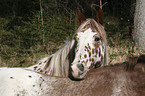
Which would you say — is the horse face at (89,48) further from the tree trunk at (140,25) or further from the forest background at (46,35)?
the tree trunk at (140,25)

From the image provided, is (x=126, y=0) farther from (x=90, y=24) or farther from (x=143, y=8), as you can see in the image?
(x=90, y=24)

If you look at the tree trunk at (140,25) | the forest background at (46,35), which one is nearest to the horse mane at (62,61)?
the forest background at (46,35)

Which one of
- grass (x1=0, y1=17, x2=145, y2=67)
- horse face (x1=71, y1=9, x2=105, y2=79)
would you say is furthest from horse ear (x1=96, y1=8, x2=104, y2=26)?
grass (x1=0, y1=17, x2=145, y2=67)

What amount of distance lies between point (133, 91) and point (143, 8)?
571 cm

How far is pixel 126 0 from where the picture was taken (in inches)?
326

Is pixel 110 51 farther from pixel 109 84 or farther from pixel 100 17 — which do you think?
pixel 109 84

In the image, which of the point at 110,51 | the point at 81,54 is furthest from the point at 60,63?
the point at 110,51

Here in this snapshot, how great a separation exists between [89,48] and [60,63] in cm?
51

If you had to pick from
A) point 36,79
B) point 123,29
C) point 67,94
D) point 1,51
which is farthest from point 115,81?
point 1,51

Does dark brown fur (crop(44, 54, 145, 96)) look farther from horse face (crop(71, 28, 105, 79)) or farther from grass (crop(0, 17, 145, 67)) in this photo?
Answer: grass (crop(0, 17, 145, 67))

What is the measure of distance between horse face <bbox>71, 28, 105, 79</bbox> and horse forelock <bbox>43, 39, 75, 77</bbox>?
211 millimetres

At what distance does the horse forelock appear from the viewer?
8.47ft

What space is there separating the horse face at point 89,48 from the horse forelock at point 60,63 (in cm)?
21

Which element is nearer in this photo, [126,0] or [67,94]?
[67,94]
